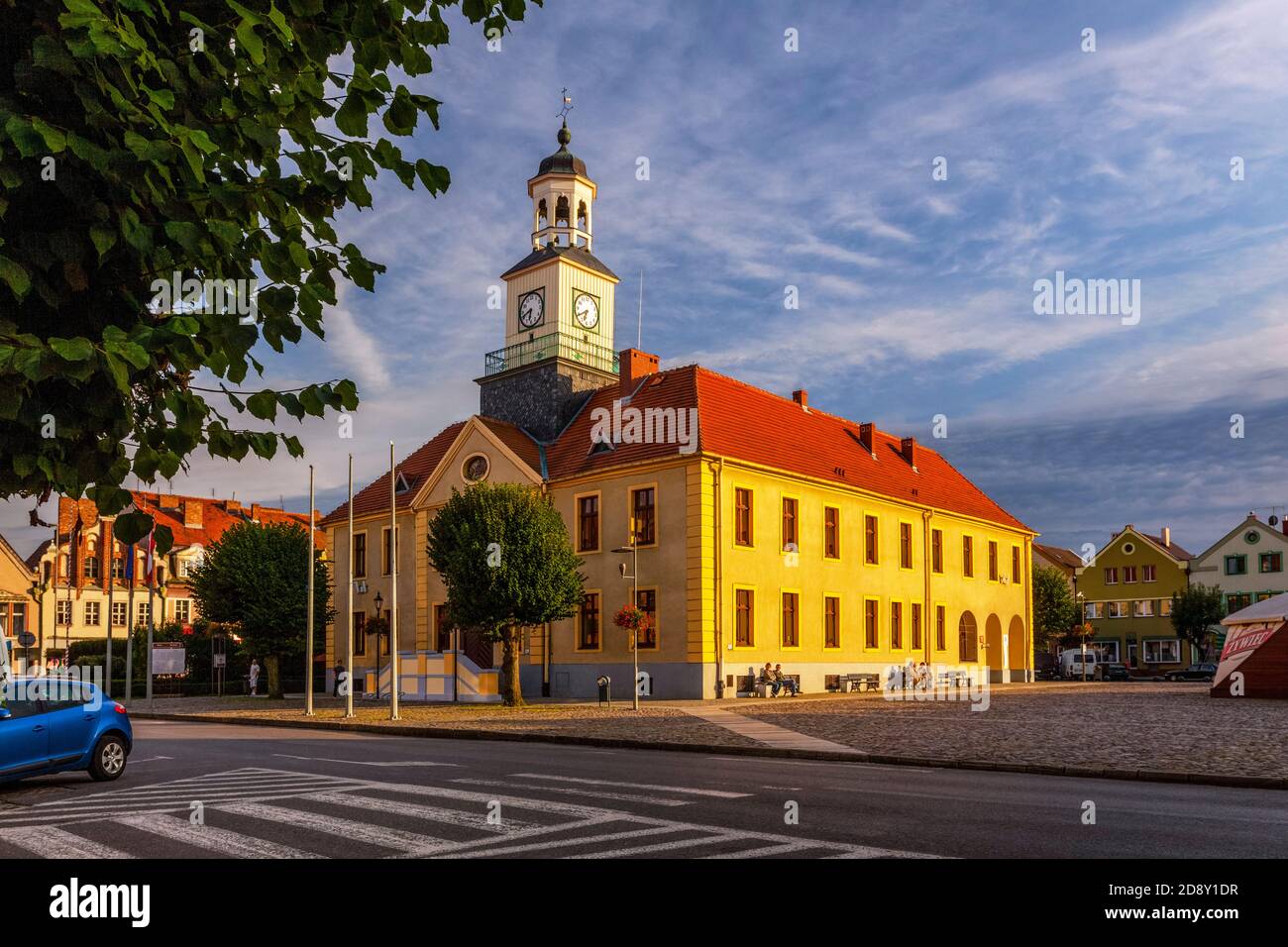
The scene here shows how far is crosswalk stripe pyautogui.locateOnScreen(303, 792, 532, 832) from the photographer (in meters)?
10.1

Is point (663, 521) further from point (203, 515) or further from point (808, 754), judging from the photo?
point (203, 515)

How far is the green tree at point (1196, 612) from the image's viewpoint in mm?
79312

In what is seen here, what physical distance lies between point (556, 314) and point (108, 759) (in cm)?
3226

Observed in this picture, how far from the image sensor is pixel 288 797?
1238 centimetres

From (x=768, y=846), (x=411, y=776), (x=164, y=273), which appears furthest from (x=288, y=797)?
(x=164, y=273)

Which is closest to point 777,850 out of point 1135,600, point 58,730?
point 58,730

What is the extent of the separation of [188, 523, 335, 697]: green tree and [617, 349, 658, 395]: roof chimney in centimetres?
1417

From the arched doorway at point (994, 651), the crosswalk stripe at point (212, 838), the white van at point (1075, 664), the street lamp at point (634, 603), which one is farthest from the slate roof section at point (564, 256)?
the white van at point (1075, 664)

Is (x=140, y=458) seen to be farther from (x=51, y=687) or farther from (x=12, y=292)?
(x=51, y=687)

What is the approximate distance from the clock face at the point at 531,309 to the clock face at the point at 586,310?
1.39 m

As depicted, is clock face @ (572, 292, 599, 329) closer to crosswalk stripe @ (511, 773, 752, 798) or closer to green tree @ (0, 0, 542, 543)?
crosswalk stripe @ (511, 773, 752, 798)

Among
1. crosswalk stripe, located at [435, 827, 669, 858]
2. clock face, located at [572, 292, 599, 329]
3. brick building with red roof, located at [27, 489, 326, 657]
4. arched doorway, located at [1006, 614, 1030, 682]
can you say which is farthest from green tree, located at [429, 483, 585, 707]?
brick building with red roof, located at [27, 489, 326, 657]

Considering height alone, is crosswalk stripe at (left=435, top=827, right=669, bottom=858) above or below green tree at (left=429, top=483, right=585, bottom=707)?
below
